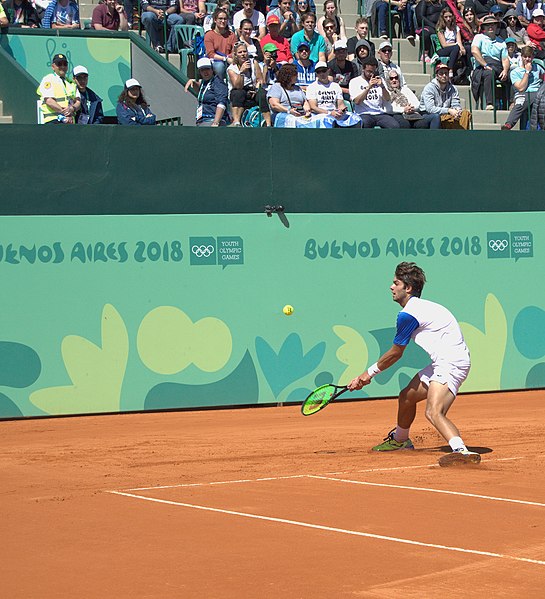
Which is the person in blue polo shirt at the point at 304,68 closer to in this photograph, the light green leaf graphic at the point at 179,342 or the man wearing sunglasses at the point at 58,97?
the man wearing sunglasses at the point at 58,97

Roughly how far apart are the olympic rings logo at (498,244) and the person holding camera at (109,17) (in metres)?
7.02

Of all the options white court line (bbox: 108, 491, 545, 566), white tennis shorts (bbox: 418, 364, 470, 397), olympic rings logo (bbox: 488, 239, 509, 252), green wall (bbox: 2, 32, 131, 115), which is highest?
green wall (bbox: 2, 32, 131, 115)

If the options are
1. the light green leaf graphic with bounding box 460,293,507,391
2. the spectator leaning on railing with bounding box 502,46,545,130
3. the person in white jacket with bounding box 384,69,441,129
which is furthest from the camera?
the spectator leaning on railing with bounding box 502,46,545,130

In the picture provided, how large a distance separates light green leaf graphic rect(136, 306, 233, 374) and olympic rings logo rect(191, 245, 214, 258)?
747 mm

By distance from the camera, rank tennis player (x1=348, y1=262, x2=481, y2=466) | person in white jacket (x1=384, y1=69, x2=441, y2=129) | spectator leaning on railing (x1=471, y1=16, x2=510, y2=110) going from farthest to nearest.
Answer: spectator leaning on railing (x1=471, y1=16, x2=510, y2=110) → person in white jacket (x1=384, y1=69, x2=441, y2=129) → tennis player (x1=348, y1=262, x2=481, y2=466)

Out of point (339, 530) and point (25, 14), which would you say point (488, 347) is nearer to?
point (25, 14)

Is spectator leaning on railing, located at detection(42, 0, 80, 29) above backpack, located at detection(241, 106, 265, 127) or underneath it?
above

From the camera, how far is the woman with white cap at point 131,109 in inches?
611

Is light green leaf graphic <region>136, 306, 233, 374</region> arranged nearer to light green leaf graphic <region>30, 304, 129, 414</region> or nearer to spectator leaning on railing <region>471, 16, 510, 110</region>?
light green leaf graphic <region>30, 304, 129, 414</region>

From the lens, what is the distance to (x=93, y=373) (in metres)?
14.2

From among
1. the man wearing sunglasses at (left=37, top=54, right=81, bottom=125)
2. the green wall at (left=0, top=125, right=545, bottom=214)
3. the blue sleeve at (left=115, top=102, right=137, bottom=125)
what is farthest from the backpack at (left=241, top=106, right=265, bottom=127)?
the man wearing sunglasses at (left=37, top=54, right=81, bottom=125)

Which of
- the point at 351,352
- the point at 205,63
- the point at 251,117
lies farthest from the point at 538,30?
the point at 351,352

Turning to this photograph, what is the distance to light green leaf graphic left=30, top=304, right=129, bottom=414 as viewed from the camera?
14.0 m

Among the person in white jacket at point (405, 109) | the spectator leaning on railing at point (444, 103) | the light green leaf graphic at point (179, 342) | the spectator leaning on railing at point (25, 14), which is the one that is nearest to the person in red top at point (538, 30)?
the spectator leaning on railing at point (444, 103)
